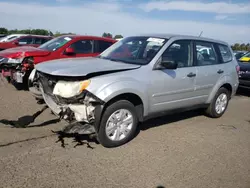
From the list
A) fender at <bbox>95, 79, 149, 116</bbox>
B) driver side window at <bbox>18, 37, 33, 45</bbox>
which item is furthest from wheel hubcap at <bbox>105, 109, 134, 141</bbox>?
driver side window at <bbox>18, 37, 33, 45</bbox>

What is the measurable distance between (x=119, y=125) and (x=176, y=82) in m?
1.38

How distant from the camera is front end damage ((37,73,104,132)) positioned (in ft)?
12.7

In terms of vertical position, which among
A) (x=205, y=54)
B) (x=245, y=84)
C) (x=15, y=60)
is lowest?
(x=245, y=84)

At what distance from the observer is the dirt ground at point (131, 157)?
329 cm

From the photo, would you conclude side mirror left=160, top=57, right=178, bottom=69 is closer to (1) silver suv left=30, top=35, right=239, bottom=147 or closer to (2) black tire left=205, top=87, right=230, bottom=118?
(1) silver suv left=30, top=35, right=239, bottom=147

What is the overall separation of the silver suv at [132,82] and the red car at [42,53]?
2201mm

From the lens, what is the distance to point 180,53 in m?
5.18

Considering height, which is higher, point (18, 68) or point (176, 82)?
point (176, 82)

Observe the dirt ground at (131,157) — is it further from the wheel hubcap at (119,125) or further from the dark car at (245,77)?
the dark car at (245,77)

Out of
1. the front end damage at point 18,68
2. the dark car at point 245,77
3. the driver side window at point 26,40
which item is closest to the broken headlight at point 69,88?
the front end damage at point 18,68

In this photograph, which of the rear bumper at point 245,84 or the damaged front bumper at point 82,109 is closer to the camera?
the damaged front bumper at point 82,109

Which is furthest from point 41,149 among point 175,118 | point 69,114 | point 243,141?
point 243,141

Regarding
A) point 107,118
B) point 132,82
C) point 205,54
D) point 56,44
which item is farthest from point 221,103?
point 56,44

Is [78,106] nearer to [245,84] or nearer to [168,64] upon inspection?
[168,64]
